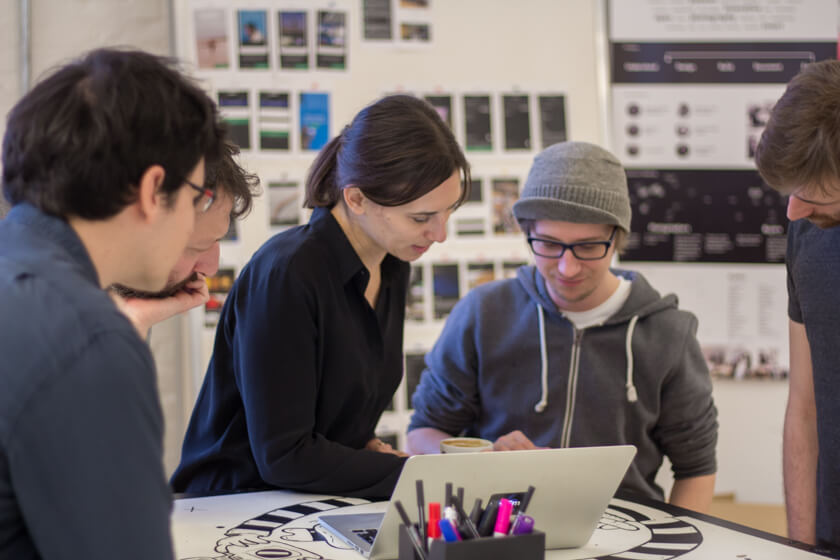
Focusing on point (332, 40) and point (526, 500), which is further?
point (332, 40)

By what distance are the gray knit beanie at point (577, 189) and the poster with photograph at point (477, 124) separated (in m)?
1.00

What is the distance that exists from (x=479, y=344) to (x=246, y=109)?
4.19 ft

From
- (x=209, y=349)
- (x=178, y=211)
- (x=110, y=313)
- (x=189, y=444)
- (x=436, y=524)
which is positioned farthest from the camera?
(x=209, y=349)

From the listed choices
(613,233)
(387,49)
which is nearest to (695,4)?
(387,49)

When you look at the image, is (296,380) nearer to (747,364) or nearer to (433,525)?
(433,525)

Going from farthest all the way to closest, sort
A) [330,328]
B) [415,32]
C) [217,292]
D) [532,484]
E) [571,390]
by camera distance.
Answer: [415,32]
[217,292]
[571,390]
[330,328]
[532,484]

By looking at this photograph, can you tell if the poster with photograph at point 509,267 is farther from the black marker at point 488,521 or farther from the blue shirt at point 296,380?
the black marker at point 488,521

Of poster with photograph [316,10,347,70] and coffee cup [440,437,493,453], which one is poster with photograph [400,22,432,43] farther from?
coffee cup [440,437,493,453]

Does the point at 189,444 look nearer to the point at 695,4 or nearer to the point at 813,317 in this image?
the point at 813,317

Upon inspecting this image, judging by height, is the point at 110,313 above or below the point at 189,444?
above

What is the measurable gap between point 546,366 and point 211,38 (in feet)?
5.21

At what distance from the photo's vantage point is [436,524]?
1.09 m

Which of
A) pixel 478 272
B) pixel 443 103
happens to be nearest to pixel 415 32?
pixel 443 103

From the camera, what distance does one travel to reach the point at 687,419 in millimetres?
1990
